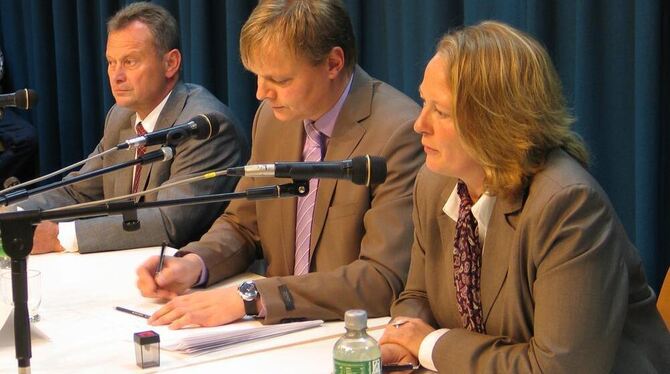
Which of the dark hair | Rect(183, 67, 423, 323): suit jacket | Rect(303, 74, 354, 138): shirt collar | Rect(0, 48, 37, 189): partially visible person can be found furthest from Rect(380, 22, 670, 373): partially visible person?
Rect(0, 48, 37, 189): partially visible person

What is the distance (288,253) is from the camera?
99.9 inches

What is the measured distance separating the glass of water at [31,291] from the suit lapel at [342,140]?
70 cm

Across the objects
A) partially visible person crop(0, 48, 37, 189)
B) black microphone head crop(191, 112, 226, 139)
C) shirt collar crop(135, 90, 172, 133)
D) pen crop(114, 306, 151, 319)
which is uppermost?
black microphone head crop(191, 112, 226, 139)

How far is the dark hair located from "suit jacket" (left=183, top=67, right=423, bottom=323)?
843mm

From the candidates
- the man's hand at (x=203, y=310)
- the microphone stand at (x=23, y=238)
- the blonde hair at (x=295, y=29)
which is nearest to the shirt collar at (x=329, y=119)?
the blonde hair at (x=295, y=29)

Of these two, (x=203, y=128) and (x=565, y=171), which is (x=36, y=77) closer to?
(x=203, y=128)

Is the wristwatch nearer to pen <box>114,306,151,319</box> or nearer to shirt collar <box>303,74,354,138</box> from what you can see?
pen <box>114,306,151,319</box>

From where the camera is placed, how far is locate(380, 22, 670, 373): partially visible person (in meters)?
1.64

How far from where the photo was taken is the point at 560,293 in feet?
5.39

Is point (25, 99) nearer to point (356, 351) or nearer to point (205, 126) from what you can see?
point (205, 126)

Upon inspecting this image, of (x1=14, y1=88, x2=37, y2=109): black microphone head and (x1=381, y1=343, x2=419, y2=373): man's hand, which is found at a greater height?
(x1=14, y1=88, x2=37, y2=109): black microphone head

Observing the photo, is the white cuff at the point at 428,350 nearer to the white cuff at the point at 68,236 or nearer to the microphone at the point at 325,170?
the microphone at the point at 325,170

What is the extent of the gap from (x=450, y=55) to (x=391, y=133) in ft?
2.07

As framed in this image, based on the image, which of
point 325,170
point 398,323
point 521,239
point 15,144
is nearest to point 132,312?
point 398,323
